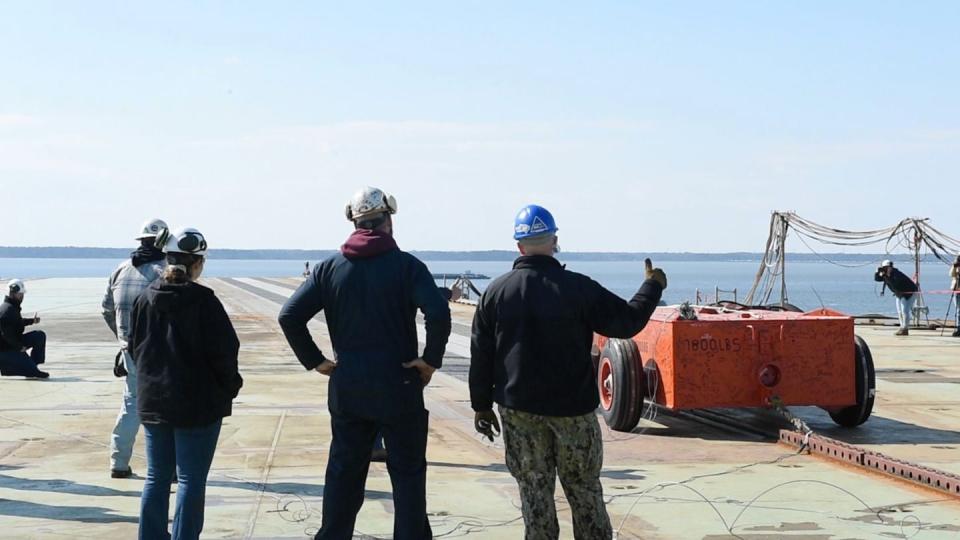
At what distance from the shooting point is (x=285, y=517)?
7.42 meters

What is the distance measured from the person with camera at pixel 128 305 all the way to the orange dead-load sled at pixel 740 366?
14.7 ft

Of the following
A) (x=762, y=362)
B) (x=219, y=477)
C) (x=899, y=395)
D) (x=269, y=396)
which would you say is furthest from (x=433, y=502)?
(x=899, y=395)

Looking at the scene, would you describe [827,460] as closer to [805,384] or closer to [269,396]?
[805,384]

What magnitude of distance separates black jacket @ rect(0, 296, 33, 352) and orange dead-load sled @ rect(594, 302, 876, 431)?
8553 millimetres

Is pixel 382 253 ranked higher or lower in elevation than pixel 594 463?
higher

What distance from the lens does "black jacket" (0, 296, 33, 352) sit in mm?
15875

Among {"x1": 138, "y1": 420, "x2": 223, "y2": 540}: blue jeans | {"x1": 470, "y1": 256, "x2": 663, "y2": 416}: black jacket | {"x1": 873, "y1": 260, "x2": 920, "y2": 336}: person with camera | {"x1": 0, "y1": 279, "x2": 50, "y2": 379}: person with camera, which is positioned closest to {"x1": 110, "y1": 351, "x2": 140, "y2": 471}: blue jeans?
{"x1": 138, "y1": 420, "x2": 223, "y2": 540}: blue jeans

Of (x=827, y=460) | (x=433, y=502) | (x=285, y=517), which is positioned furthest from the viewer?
(x=827, y=460)

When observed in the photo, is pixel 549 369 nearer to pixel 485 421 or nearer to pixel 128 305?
pixel 485 421

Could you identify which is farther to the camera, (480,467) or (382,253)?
(480,467)

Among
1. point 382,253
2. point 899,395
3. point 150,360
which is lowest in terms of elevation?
point 899,395

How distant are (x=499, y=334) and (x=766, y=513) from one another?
2.66 m

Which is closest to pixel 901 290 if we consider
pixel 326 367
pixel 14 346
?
pixel 14 346

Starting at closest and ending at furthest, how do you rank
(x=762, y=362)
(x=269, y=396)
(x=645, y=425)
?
(x=762, y=362) → (x=645, y=425) → (x=269, y=396)
